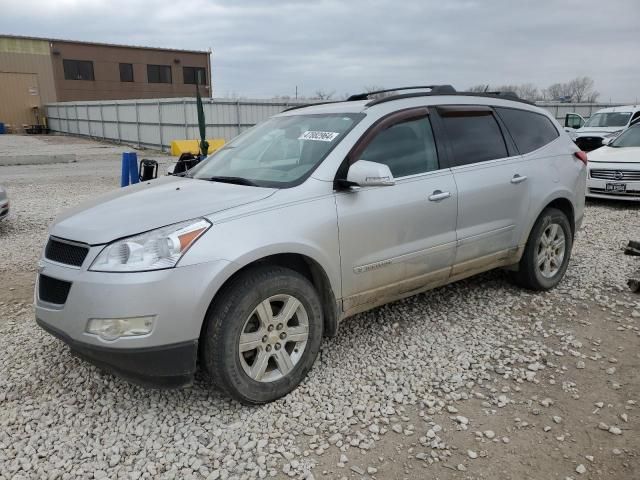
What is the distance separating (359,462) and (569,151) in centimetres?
373

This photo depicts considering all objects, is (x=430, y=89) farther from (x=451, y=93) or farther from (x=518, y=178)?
(x=518, y=178)

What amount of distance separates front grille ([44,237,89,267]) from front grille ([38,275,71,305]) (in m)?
0.11

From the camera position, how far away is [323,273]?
10.7 feet

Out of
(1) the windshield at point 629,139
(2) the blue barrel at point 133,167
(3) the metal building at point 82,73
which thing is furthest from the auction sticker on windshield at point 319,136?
(3) the metal building at point 82,73

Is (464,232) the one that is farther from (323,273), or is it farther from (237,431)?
(237,431)

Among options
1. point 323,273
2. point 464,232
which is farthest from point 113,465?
point 464,232

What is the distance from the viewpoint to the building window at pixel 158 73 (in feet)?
145

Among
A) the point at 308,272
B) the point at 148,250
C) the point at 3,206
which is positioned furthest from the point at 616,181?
the point at 3,206

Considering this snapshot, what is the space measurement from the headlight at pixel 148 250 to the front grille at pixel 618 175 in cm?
896

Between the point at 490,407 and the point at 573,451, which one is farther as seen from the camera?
the point at 490,407

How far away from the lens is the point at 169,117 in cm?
2297

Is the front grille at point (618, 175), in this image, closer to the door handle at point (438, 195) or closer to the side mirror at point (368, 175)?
the door handle at point (438, 195)

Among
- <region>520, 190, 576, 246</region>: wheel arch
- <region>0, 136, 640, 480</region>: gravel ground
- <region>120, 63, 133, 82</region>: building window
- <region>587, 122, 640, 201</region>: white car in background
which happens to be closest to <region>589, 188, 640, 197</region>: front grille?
<region>587, 122, 640, 201</region>: white car in background

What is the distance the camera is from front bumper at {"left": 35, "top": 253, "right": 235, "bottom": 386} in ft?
8.63
